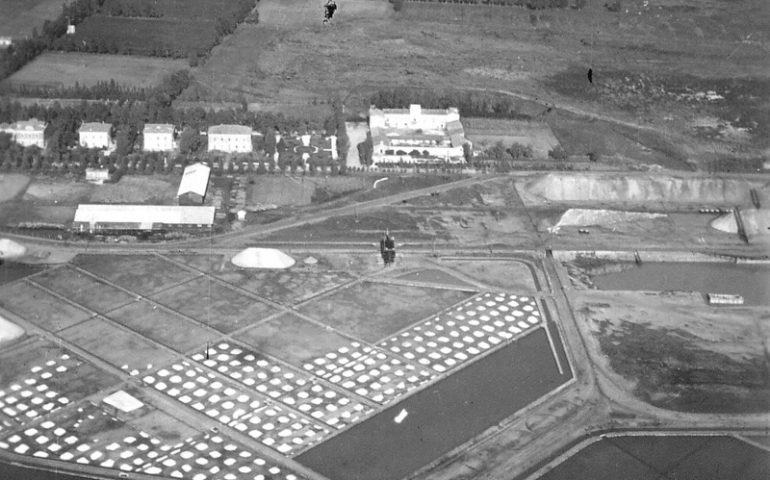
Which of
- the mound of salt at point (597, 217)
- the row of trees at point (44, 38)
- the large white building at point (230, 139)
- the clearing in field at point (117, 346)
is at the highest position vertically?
the row of trees at point (44, 38)

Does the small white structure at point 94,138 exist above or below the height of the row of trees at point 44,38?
below

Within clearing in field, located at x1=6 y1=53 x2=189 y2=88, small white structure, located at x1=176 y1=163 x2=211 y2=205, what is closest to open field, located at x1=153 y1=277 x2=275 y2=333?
small white structure, located at x1=176 y1=163 x2=211 y2=205

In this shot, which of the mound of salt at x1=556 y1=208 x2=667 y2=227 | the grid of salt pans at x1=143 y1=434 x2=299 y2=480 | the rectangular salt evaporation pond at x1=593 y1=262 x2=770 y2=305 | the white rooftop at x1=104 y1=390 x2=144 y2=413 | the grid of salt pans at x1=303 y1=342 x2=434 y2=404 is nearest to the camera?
the grid of salt pans at x1=143 y1=434 x2=299 y2=480

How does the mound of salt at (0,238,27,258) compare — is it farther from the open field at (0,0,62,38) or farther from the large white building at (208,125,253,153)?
the open field at (0,0,62,38)

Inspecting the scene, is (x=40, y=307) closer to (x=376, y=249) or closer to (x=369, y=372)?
(x=369, y=372)

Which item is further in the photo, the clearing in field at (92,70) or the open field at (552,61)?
the clearing in field at (92,70)

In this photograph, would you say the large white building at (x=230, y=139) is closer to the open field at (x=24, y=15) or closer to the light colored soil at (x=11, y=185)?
the light colored soil at (x=11, y=185)

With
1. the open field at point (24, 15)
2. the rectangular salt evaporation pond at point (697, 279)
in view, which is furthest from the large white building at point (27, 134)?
the rectangular salt evaporation pond at point (697, 279)
